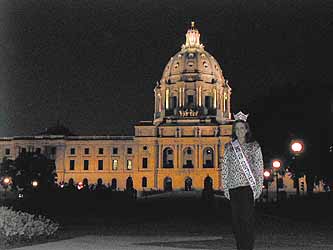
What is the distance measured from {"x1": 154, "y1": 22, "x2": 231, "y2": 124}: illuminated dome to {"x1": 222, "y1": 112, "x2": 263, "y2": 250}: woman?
382 feet

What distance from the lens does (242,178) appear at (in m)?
8.53

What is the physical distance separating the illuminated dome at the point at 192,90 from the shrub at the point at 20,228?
110928mm

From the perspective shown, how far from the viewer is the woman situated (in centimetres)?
843

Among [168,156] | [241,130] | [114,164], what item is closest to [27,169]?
[114,164]

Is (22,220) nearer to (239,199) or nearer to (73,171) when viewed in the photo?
(239,199)

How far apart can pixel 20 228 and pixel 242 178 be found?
6.88 m

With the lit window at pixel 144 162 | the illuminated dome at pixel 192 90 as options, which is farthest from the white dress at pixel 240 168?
the illuminated dome at pixel 192 90

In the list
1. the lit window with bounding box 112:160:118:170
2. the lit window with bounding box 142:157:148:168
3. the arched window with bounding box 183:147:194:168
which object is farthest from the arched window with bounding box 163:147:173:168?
the lit window with bounding box 112:160:118:170

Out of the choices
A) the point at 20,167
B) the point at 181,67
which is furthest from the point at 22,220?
the point at 181,67

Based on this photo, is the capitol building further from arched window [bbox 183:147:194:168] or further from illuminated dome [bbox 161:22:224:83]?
illuminated dome [bbox 161:22:224:83]

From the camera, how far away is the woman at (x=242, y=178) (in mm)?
8430

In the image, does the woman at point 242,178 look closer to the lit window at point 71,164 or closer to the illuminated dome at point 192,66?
the lit window at point 71,164

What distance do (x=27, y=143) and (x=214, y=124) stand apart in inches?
1540

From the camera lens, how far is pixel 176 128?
124 meters
